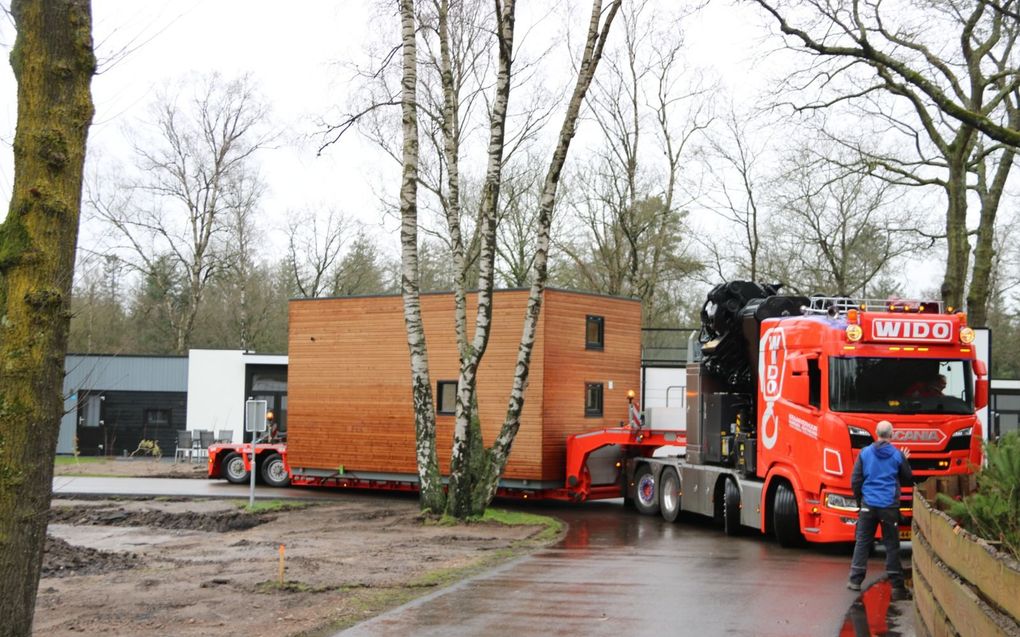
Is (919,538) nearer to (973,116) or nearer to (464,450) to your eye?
(973,116)

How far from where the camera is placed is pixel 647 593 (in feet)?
37.7

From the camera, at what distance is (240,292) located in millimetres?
55906

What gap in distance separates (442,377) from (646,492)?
5.13 meters

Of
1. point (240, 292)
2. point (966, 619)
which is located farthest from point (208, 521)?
point (240, 292)

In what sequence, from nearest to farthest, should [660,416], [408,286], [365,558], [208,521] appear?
[365,558] < [408,286] < [208,521] < [660,416]

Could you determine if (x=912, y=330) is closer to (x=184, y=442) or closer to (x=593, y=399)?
(x=593, y=399)

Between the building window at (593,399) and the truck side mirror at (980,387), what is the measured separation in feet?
29.2

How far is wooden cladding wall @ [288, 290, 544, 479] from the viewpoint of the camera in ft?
73.9

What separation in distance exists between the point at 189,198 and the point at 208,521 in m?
32.4

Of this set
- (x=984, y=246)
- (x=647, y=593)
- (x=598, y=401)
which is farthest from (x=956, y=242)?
(x=647, y=593)

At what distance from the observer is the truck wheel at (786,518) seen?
15.8 m

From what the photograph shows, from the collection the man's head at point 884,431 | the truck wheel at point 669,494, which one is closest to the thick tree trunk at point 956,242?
the truck wheel at point 669,494

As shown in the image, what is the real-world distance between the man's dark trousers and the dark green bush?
2.42 metres

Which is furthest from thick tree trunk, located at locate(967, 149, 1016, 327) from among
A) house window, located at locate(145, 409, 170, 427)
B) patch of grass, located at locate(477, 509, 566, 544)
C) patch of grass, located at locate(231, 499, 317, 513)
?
house window, located at locate(145, 409, 170, 427)
